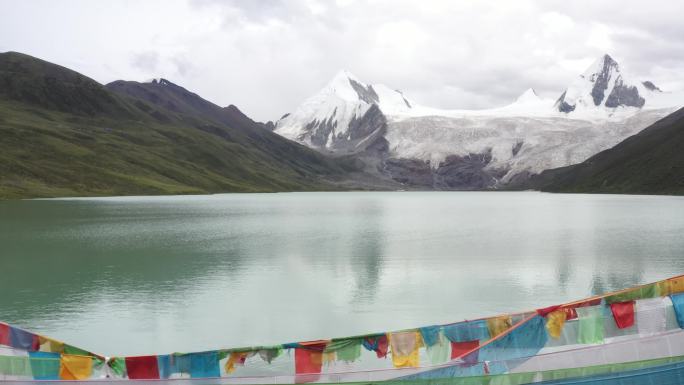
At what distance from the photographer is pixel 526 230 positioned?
80438 millimetres

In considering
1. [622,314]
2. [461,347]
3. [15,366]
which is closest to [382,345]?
[461,347]

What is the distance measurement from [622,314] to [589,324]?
931 millimetres

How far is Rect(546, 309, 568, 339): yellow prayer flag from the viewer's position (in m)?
17.1

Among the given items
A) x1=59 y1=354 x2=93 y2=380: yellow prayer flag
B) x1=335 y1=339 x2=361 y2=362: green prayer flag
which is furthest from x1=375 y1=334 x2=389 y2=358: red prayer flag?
x1=59 y1=354 x2=93 y2=380: yellow prayer flag

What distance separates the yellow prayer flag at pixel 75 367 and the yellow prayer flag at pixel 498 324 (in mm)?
10726

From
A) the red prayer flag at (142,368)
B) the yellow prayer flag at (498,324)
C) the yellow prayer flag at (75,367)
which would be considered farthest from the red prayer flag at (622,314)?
the yellow prayer flag at (75,367)

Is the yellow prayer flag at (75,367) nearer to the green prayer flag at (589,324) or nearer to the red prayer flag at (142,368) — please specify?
the red prayer flag at (142,368)

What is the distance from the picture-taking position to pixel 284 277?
43.9 meters

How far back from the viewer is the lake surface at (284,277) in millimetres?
29141

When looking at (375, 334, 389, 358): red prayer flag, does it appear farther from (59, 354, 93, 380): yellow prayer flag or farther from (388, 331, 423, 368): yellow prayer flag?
(59, 354, 93, 380): yellow prayer flag

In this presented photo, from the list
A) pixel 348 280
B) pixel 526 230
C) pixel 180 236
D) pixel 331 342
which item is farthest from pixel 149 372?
pixel 526 230

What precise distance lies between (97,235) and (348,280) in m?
38.9

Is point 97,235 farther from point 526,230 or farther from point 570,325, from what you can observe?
point 570,325

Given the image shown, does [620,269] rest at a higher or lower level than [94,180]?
lower
